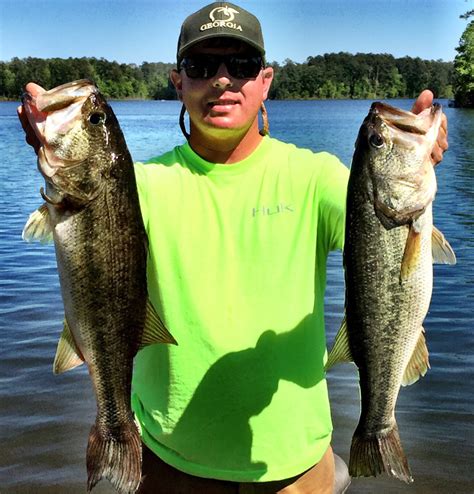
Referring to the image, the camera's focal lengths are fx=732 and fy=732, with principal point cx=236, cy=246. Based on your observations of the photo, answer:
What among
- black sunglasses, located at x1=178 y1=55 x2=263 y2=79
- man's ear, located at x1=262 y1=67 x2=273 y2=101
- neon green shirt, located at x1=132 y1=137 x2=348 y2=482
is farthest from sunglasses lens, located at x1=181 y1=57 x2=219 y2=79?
neon green shirt, located at x1=132 y1=137 x2=348 y2=482

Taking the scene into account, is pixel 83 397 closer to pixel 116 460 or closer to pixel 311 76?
pixel 116 460

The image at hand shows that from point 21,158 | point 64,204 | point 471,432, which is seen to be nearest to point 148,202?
point 64,204

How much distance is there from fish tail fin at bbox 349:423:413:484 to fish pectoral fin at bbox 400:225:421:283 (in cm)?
85

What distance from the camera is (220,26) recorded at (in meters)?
3.53

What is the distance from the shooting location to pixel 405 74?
473ft

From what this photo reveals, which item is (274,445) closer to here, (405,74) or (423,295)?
(423,295)

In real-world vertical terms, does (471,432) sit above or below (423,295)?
below

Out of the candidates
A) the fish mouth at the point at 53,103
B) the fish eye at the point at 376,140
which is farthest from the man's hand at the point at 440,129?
the fish mouth at the point at 53,103

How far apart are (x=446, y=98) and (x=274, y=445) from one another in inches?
6389

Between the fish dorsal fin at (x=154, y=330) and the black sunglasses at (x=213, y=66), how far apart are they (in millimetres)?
1154

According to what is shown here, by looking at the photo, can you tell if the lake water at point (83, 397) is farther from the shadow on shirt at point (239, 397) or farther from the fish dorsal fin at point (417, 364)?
the fish dorsal fin at point (417, 364)

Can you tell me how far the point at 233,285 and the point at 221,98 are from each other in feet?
2.97

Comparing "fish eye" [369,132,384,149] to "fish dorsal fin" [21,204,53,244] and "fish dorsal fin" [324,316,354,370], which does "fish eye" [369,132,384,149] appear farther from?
"fish dorsal fin" [21,204,53,244]

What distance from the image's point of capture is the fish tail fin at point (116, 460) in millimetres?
3324
